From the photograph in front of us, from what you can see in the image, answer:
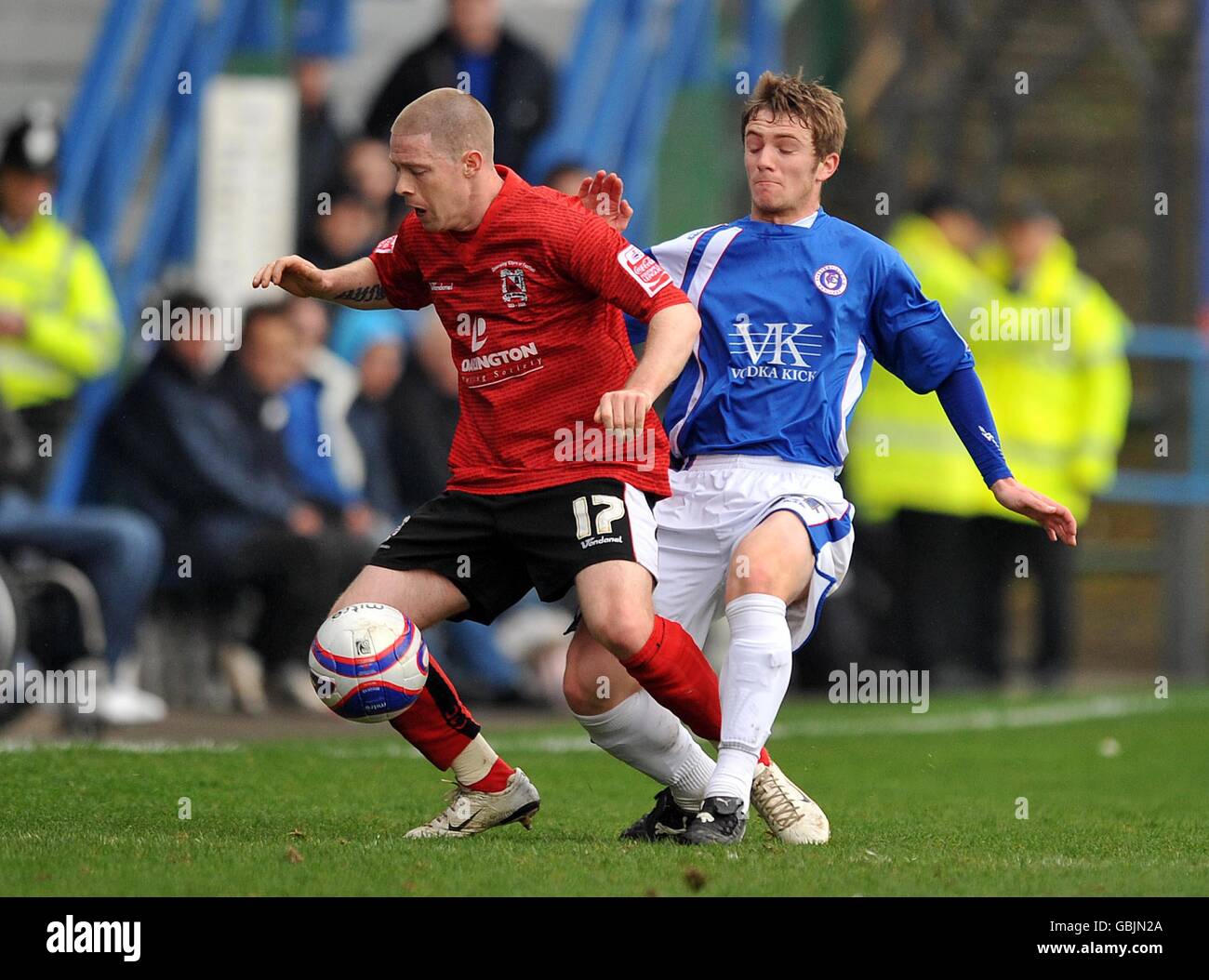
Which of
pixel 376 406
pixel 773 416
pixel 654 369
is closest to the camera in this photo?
pixel 654 369

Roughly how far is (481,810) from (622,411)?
4.30ft

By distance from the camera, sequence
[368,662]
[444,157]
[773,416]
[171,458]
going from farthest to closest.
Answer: [171,458]
[773,416]
[444,157]
[368,662]

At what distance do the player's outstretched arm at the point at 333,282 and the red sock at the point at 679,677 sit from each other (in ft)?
4.01

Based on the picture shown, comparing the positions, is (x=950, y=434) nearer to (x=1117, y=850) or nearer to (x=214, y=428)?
(x=214, y=428)

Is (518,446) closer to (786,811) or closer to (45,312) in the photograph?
(786,811)

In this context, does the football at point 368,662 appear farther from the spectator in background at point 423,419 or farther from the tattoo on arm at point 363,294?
the spectator in background at point 423,419

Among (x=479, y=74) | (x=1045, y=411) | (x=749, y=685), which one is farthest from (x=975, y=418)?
(x=1045, y=411)

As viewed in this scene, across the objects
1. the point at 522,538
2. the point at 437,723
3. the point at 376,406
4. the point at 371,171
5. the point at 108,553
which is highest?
the point at 371,171

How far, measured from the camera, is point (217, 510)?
35.0ft

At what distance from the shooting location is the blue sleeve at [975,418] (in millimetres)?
6055

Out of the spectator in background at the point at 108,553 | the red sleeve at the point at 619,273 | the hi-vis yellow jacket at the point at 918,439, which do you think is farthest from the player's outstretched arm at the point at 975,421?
the hi-vis yellow jacket at the point at 918,439

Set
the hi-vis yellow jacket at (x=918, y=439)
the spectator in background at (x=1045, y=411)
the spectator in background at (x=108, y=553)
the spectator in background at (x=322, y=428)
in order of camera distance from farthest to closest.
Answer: the spectator in background at (x=1045, y=411) → the hi-vis yellow jacket at (x=918, y=439) → the spectator in background at (x=322, y=428) → the spectator in background at (x=108, y=553)

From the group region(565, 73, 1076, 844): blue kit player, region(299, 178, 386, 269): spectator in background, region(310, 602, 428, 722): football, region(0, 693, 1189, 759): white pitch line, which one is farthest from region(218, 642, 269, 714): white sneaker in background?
region(310, 602, 428, 722): football

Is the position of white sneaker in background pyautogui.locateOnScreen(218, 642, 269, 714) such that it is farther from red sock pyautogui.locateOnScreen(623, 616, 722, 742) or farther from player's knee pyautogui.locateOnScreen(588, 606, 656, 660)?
player's knee pyautogui.locateOnScreen(588, 606, 656, 660)
